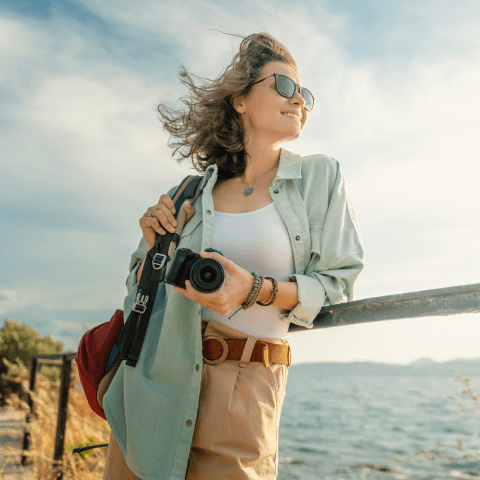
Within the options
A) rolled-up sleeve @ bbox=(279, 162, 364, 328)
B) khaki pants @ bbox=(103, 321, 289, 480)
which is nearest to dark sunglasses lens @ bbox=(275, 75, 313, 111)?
rolled-up sleeve @ bbox=(279, 162, 364, 328)

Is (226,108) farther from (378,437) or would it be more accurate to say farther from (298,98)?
(378,437)

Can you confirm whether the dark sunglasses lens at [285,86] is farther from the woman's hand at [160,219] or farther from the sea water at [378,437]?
the sea water at [378,437]

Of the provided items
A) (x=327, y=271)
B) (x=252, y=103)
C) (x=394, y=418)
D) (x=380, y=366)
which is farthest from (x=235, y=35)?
(x=380, y=366)

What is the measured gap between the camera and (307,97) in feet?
6.17

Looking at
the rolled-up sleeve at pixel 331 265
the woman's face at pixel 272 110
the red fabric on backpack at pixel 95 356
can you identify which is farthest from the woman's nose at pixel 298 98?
the red fabric on backpack at pixel 95 356

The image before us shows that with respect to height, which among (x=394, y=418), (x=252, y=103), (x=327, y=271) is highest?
(x=252, y=103)

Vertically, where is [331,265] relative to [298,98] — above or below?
below

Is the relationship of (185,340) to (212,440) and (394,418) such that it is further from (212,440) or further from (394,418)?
(394,418)

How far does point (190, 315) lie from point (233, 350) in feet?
0.61

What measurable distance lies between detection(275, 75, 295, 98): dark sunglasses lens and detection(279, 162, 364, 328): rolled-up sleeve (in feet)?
1.49

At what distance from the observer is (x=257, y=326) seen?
1.45 m

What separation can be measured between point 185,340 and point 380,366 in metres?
108

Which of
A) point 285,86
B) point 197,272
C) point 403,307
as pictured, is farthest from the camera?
point 285,86

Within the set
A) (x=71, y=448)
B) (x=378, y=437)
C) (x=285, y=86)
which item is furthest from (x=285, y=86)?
(x=378, y=437)
